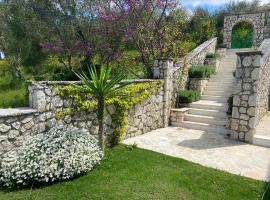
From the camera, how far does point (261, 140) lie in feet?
23.3

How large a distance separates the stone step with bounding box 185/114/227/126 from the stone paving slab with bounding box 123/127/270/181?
0.62 m

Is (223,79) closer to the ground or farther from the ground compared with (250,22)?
closer to the ground

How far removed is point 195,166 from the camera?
5.57 metres

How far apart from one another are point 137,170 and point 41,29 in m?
9.34

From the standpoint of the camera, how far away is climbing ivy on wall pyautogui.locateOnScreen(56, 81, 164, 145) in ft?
19.7

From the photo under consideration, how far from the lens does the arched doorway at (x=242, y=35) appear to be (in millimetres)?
17984

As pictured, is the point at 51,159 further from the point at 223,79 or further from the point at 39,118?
the point at 223,79

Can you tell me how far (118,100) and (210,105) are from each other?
4090mm

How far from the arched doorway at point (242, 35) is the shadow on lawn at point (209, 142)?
41.3 feet

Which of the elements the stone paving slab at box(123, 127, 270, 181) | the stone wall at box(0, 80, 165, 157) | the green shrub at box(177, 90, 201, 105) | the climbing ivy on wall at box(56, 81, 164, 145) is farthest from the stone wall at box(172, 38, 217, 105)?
the stone wall at box(0, 80, 165, 157)

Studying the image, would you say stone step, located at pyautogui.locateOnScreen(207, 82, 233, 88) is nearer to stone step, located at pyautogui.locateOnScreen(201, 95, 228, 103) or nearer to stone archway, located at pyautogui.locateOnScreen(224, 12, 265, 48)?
stone step, located at pyautogui.locateOnScreen(201, 95, 228, 103)

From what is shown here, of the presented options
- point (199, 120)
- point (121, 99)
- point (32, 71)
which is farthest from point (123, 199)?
point (32, 71)

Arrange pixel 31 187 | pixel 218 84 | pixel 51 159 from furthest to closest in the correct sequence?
pixel 218 84 < pixel 51 159 < pixel 31 187

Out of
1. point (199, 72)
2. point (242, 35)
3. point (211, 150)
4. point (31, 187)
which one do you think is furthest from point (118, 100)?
point (242, 35)
